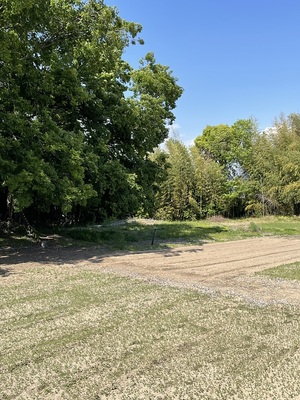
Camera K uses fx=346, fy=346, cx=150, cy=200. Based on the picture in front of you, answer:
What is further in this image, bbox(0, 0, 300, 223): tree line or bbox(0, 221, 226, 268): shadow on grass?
bbox(0, 221, 226, 268): shadow on grass

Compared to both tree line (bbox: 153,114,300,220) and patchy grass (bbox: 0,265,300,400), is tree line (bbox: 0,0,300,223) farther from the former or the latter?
tree line (bbox: 153,114,300,220)

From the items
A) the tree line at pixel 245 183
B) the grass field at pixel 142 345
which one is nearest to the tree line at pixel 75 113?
the grass field at pixel 142 345

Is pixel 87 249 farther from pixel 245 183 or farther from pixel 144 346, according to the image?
pixel 245 183

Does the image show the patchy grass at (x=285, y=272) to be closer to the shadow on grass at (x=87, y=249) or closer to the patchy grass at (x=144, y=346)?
the patchy grass at (x=144, y=346)

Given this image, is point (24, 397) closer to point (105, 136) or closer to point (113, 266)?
point (113, 266)

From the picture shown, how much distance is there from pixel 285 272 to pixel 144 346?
15.3ft

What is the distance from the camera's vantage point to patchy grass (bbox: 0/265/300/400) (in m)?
2.55

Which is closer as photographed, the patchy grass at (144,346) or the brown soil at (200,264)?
the patchy grass at (144,346)

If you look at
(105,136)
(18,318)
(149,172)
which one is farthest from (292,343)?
(149,172)

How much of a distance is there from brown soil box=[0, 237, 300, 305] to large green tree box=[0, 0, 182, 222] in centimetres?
136

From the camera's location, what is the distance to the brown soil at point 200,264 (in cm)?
564

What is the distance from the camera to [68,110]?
11.2 meters

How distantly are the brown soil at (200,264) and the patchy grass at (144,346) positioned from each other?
729 millimetres

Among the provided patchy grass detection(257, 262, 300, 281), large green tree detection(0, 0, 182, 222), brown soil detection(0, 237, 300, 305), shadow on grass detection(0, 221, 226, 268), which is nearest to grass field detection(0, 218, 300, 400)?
brown soil detection(0, 237, 300, 305)
